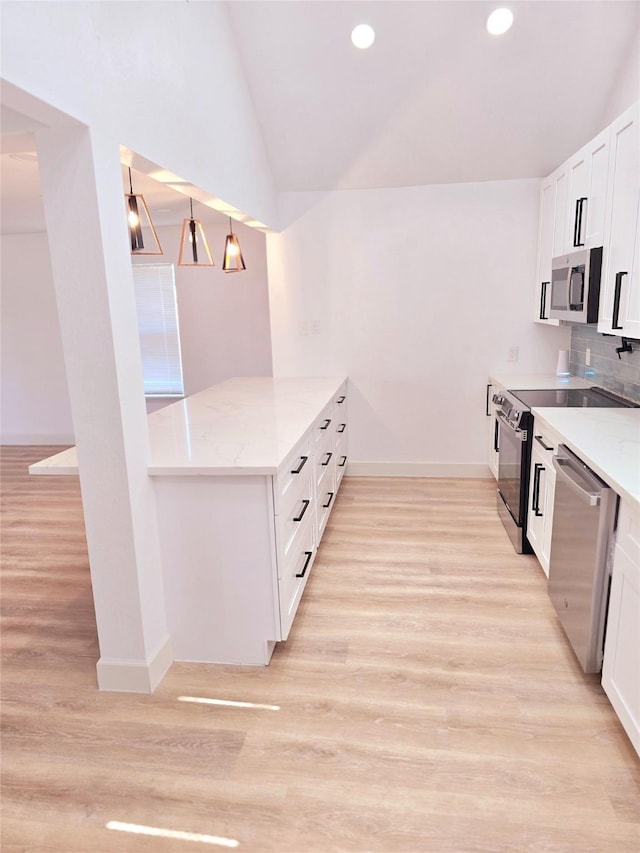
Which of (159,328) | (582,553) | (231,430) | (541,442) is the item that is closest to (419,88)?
(541,442)

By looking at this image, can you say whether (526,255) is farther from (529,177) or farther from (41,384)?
(41,384)

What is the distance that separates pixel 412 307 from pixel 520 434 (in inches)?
69.6

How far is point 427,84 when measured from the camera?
3523 millimetres

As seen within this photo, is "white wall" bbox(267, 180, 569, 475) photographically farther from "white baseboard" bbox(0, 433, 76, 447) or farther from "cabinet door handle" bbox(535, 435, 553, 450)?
"white baseboard" bbox(0, 433, 76, 447)

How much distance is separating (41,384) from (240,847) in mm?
5797

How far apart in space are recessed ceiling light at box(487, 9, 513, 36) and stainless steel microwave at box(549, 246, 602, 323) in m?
1.27

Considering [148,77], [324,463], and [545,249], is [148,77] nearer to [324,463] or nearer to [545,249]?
[324,463]

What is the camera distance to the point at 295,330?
4734 mm

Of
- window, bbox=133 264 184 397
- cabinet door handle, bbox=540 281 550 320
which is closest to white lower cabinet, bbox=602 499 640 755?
cabinet door handle, bbox=540 281 550 320

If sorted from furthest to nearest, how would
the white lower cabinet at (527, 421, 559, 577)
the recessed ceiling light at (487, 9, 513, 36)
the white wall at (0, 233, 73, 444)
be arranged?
the white wall at (0, 233, 73, 444), the recessed ceiling light at (487, 9, 513, 36), the white lower cabinet at (527, 421, 559, 577)

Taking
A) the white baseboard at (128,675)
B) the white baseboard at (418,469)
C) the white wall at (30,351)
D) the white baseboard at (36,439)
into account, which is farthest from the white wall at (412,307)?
the white baseboard at (36,439)

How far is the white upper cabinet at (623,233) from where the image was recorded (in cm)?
252

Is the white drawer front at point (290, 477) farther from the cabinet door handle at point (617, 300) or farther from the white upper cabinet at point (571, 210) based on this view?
the white upper cabinet at point (571, 210)

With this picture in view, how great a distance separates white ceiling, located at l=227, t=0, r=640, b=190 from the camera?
3129mm
